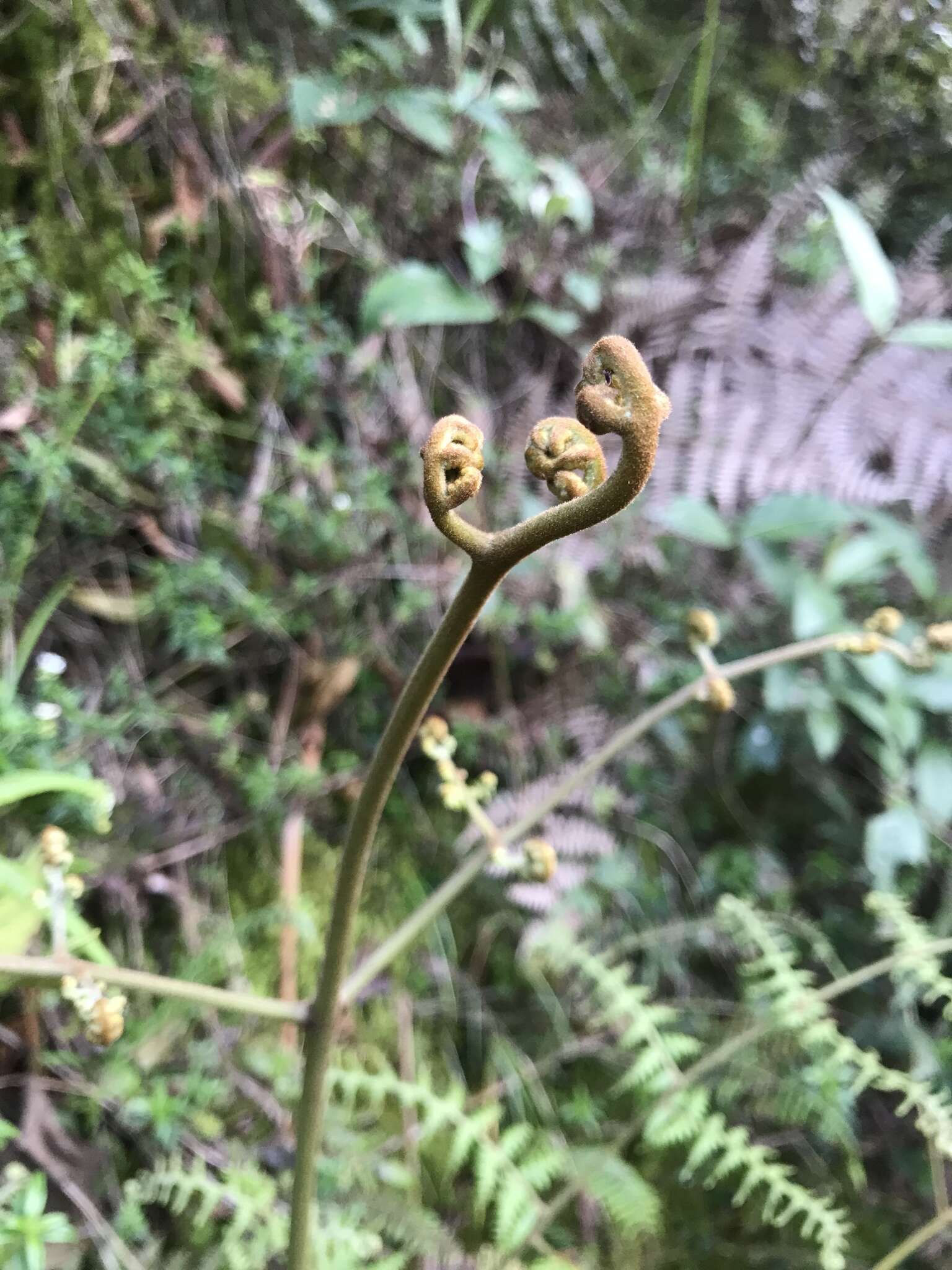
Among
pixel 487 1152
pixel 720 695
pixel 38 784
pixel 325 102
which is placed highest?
pixel 325 102

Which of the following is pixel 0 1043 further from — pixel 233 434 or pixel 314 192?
pixel 314 192

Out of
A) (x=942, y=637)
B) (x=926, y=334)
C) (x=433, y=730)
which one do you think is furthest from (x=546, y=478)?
(x=926, y=334)

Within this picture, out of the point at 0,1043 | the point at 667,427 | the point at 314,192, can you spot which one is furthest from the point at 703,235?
the point at 0,1043

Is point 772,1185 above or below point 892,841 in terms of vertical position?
below

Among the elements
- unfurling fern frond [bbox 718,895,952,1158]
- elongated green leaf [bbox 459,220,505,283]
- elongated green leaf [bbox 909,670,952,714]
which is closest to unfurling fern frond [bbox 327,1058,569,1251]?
unfurling fern frond [bbox 718,895,952,1158]

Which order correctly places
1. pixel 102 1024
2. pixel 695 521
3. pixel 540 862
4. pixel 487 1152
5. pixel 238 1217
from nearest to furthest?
pixel 102 1024
pixel 540 862
pixel 238 1217
pixel 487 1152
pixel 695 521

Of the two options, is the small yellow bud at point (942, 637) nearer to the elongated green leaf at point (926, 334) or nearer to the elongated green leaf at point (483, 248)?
the elongated green leaf at point (926, 334)

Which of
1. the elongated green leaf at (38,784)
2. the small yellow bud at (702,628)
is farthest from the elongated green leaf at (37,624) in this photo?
the small yellow bud at (702,628)

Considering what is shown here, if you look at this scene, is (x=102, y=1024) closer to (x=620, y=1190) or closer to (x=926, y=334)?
(x=620, y=1190)
